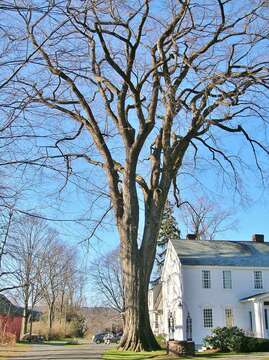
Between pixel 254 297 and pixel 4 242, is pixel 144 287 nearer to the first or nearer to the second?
pixel 4 242

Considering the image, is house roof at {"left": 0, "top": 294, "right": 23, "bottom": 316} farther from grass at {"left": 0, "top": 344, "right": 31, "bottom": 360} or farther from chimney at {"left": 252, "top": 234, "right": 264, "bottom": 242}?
chimney at {"left": 252, "top": 234, "right": 264, "bottom": 242}

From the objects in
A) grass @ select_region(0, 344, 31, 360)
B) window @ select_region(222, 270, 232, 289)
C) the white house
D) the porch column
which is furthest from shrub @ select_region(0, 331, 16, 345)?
the porch column

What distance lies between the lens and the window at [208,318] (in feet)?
112

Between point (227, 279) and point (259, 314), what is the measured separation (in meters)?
3.63

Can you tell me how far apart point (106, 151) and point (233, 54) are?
622 centimetres

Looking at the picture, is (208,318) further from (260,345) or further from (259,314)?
(260,345)

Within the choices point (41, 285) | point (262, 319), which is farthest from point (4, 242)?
point (41, 285)

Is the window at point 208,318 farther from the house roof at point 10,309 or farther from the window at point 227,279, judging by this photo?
the house roof at point 10,309

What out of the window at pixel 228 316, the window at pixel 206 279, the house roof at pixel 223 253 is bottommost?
the window at pixel 228 316

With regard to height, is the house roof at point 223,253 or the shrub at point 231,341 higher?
the house roof at point 223,253

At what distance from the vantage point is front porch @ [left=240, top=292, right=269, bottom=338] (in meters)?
33.1

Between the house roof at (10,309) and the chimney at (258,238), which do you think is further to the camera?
the house roof at (10,309)

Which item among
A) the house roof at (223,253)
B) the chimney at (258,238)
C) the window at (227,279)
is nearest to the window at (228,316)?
the window at (227,279)

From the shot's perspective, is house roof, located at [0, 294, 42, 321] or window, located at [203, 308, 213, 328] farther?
house roof, located at [0, 294, 42, 321]
